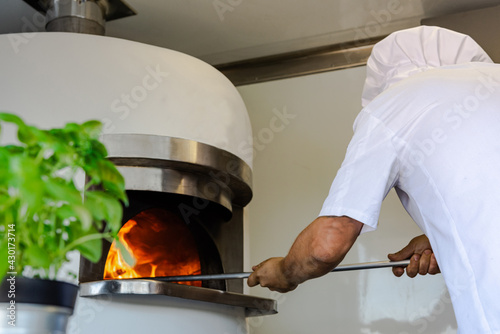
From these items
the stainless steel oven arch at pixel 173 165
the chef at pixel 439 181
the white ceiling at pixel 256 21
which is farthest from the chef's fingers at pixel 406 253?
the white ceiling at pixel 256 21

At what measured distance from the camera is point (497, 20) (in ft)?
6.54

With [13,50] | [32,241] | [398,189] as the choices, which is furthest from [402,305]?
[32,241]

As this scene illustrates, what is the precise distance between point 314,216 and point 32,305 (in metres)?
1.84

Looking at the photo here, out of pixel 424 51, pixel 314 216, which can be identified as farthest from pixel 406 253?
pixel 314 216

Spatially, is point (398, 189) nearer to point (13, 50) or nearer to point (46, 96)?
point (46, 96)

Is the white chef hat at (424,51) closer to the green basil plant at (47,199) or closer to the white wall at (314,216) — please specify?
the green basil plant at (47,199)

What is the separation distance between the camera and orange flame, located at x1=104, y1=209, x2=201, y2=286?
1716 mm

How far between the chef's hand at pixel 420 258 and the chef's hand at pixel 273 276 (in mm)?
265

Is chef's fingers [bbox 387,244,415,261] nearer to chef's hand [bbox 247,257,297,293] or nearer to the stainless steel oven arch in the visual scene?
chef's hand [bbox 247,257,297,293]

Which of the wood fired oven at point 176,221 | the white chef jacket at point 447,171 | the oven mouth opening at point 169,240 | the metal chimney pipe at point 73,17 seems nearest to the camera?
the white chef jacket at point 447,171

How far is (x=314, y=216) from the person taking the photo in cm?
222

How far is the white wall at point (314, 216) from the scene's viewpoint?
204 centimetres

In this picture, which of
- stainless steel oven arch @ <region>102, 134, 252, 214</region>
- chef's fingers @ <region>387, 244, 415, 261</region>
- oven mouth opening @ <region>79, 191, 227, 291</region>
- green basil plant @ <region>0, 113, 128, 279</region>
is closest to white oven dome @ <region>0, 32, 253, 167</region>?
stainless steel oven arch @ <region>102, 134, 252, 214</region>

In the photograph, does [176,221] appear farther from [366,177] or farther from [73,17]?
[366,177]
